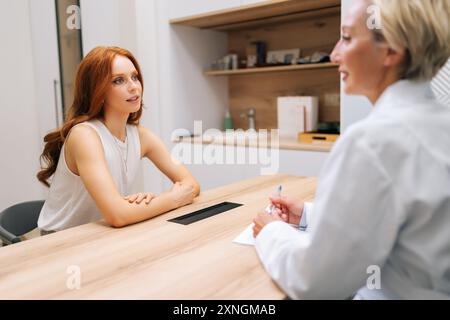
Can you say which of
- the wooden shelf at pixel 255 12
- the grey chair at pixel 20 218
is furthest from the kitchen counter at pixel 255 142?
the grey chair at pixel 20 218

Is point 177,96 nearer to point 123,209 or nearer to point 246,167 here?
point 246,167

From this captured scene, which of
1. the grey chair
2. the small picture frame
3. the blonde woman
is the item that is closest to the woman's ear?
the blonde woman

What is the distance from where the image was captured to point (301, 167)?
2771mm

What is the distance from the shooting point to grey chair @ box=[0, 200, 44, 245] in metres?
1.56

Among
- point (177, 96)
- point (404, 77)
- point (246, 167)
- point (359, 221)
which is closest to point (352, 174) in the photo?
point (359, 221)

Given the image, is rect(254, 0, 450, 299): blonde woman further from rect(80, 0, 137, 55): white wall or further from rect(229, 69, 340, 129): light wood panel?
rect(80, 0, 137, 55): white wall

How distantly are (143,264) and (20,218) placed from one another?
0.92 metres

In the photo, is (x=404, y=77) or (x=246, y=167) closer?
(x=404, y=77)

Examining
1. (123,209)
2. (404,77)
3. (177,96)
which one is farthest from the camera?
(177,96)

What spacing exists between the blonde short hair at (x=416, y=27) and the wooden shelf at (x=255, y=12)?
6.97 ft

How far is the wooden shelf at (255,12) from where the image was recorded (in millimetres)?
2797

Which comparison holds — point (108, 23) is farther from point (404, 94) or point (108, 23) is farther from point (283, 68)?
point (404, 94)

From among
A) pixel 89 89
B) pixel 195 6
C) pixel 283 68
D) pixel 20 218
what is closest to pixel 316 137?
pixel 283 68

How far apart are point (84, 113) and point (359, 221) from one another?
127 cm
